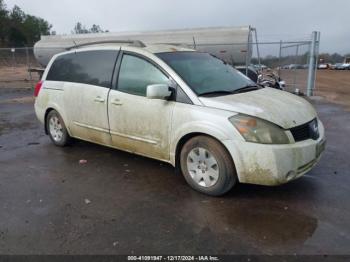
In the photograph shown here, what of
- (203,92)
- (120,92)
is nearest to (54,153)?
(120,92)

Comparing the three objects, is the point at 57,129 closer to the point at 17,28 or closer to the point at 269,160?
the point at 269,160

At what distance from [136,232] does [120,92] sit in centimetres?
221

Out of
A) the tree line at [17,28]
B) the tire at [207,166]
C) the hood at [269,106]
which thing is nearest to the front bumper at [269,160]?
the tire at [207,166]

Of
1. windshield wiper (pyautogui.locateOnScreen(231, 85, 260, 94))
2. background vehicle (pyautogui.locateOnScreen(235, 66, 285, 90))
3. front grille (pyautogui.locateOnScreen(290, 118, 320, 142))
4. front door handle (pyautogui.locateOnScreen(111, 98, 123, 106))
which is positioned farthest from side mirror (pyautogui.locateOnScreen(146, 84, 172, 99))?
background vehicle (pyautogui.locateOnScreen(235, 66, 285, 90))

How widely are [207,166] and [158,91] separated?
109 cm

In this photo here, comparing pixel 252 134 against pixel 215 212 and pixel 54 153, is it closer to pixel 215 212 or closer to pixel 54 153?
pixel 215 212

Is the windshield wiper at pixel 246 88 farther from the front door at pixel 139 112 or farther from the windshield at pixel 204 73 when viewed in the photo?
the front door at pixel 139 112

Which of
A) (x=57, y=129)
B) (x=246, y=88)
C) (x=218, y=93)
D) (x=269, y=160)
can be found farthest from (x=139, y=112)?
(x=57, y=129)

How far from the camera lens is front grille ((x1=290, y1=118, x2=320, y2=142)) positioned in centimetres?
376

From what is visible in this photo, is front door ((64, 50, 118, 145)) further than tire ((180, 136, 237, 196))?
Yes

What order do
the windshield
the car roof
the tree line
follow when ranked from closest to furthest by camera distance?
1. the windshield
2. the car roof
3. the tree line

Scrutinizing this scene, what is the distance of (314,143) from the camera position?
12.8ft

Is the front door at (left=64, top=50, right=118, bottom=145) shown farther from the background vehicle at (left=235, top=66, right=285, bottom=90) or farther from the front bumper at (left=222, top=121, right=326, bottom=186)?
the background vehicle at (left=235, top=66, right=285, bottom=90)

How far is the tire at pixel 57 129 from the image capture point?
19.7 ft
